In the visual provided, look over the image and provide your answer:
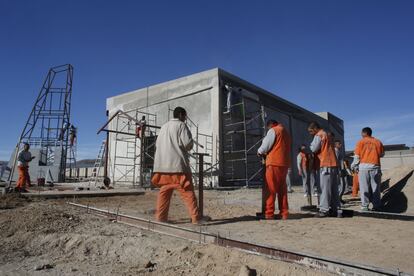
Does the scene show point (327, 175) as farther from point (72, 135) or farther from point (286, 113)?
point (72, 135)

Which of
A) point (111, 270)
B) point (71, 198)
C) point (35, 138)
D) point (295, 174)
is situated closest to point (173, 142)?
point (111, 270)

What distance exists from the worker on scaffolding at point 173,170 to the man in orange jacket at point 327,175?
1.93 meters

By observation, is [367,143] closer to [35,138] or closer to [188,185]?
[188,185]

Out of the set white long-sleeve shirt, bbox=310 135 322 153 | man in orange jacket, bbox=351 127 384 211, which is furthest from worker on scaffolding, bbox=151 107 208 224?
man in orange jacket, bbox=351 127 384 211

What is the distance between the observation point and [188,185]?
451 centimetres

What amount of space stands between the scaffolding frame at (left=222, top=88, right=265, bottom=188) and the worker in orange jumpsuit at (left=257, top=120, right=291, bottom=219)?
28.7ft

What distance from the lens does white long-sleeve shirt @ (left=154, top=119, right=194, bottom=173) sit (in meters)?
4.57

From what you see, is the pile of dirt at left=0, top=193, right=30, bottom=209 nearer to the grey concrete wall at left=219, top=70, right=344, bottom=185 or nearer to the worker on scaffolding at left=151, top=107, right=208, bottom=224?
the worker on scaffolding at left=151, top=107, right=208, bottom=224

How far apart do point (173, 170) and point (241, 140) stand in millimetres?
11197

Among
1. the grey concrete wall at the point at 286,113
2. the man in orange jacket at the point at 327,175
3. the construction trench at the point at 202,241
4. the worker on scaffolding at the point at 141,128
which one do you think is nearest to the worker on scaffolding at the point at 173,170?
the construction trench at the point at 202,241

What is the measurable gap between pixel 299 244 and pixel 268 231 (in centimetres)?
72

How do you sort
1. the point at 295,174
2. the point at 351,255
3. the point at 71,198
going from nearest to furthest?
the point at 351,255 → the point at 71,198 → the point at 295,174

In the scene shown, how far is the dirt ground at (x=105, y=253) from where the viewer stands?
288 centimetres

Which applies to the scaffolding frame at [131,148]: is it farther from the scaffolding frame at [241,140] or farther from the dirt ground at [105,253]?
the dirt ground at [105,253]
